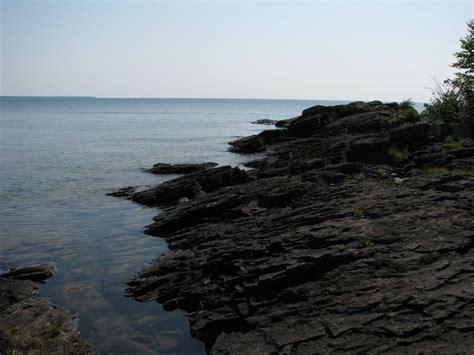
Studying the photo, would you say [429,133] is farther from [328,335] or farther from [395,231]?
[328,335]

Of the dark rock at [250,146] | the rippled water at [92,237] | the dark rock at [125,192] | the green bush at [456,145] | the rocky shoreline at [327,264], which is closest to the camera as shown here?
the rocky shoreline at [327,264]

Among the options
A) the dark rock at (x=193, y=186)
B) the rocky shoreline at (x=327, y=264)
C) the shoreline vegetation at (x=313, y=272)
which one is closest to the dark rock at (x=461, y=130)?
the rocky shoreline at (x=327, y=264)

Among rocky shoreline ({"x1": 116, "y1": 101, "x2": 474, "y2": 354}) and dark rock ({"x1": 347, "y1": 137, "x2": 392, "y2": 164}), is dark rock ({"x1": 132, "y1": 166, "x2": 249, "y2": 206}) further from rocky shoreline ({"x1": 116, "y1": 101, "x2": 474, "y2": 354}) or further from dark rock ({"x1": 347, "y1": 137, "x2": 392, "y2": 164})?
dark rock ({"x1": 347, "y1": 137, "x2": 392, "y2": 164})

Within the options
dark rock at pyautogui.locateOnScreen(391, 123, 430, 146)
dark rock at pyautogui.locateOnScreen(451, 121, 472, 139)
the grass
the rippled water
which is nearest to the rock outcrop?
the rippled water

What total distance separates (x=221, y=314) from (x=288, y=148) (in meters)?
36.2

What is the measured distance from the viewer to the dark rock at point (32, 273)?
1684 cm

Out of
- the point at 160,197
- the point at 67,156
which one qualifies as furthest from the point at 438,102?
the point at 67,156

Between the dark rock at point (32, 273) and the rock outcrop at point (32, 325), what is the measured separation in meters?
0.34

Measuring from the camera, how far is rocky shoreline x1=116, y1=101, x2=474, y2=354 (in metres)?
10.0

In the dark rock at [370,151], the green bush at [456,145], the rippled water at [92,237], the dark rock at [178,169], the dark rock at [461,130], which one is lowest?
the rippled water at [92,237]

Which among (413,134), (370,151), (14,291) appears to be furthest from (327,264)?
(413,134)

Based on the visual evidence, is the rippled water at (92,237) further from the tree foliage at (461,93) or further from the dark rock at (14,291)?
the tree foliage at (461,93)

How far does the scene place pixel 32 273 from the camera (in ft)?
55.8

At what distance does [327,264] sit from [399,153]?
59.8ft
